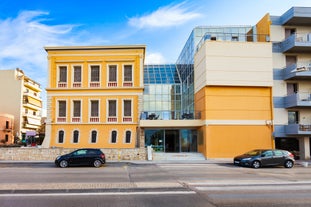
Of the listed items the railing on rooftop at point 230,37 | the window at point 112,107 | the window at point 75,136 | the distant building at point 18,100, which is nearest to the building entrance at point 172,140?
the window at point 112,107

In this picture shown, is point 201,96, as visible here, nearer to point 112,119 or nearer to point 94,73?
point 112,119

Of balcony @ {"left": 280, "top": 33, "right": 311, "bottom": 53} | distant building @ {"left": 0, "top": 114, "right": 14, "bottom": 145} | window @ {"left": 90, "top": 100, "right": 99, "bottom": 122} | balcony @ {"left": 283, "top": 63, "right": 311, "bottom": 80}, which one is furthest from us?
distant building @ {"left": 0, "top": 114, "right": 14, "bottom": 145}

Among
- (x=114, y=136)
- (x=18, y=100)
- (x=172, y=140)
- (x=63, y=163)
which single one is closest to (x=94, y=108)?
(x=114, y=136)

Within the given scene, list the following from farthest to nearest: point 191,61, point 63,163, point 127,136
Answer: point 191,61, point 127,136, point 63,163

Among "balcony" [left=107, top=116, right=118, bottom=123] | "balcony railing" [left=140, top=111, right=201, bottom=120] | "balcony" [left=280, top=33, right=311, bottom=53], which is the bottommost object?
"balcony" [left=107, top=116, right=118, bottom=123]

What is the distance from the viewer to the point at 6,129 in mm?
53031

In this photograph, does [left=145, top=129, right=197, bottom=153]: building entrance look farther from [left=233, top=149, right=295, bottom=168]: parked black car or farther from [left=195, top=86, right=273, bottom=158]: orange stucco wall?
[left=233, top=149, right=295, bottom=168]: parked black car

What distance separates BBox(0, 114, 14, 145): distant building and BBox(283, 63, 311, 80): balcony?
44670 mm

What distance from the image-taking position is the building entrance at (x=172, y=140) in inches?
1341

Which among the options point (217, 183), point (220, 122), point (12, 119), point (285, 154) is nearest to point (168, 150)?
point (220, 122)

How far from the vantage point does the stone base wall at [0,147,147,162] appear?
2853cm

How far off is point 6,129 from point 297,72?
4648 centimetres

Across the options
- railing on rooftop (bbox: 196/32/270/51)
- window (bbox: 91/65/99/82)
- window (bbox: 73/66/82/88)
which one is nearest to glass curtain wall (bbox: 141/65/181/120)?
window (bbox: 91/65/99/82)

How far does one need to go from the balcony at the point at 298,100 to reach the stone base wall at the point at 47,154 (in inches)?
597
